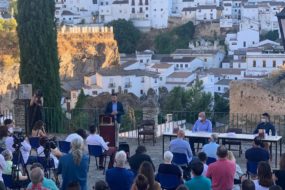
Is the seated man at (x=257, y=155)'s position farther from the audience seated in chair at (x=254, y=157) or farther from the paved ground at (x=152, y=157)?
the paved ground at (x=152, y=157)

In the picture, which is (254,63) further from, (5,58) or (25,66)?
(25,66)

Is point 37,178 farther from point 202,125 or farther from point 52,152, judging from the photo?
point 202,125

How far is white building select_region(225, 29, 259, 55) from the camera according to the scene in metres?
88.8

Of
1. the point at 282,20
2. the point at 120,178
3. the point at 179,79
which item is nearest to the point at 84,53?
the point at 179,79

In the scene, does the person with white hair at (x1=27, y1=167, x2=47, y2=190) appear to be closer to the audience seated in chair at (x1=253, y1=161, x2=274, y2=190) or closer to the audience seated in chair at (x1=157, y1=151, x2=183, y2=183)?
the audience seated in chair at (x1=157, y1=151, x2=183, y2=183)

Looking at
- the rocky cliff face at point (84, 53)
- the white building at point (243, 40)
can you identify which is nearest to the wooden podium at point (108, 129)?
the rocky cliff face at point (84, 53)

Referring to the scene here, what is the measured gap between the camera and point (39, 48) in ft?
70.1

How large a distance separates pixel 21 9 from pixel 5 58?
38594mm

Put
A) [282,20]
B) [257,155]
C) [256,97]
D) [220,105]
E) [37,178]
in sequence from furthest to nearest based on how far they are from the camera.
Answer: [220,105] < [256,97] < [257,155] < [37,178] < [282,20]

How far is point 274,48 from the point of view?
74938 millimetres

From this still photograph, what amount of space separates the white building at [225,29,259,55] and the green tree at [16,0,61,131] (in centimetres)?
6864

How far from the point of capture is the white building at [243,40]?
88.8m

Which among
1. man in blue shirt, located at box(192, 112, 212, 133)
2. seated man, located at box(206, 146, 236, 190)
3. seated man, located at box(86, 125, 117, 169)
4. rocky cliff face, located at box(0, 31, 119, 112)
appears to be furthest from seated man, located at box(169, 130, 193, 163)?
rocky cliff face, located at box(0, 31, 119, 112)

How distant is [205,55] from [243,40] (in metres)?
8.52
